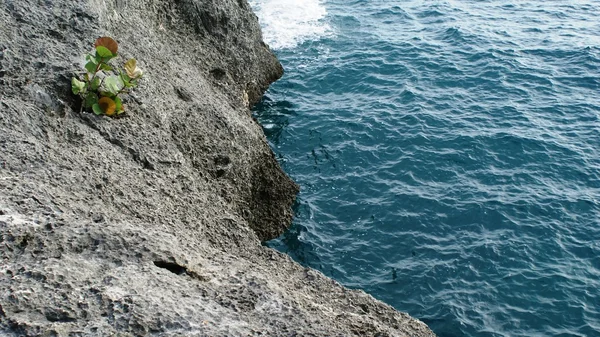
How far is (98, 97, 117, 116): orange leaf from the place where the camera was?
12.7m

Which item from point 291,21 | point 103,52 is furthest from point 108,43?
point 291,21

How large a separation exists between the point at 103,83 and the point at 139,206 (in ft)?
9.07

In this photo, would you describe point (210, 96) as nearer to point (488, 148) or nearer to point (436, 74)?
point (488, 148)

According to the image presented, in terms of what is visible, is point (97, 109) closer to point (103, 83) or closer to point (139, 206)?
point (103, 83)

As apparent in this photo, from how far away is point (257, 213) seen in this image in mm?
17672

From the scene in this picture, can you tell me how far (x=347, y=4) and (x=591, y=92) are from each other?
15.8m

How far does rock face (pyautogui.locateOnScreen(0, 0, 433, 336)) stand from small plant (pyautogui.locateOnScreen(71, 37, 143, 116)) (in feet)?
0.92

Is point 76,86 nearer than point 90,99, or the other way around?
point 76,86

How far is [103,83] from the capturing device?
12578 mm

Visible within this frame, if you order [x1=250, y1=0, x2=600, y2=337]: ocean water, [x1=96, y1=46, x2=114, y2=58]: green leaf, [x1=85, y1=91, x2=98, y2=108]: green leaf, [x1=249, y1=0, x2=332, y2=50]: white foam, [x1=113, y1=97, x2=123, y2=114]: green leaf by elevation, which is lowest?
[x1=250, y1=0, x2=600, y2=337]: ocean water

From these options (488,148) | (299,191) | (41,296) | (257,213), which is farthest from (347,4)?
(41,296)

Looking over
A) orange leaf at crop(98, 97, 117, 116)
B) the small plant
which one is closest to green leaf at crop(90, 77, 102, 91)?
the small plant

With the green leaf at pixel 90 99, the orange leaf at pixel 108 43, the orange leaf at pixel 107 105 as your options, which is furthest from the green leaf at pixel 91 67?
the orange leaf at pixel 107 105

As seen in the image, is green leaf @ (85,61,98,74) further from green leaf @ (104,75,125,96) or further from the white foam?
the white foam
